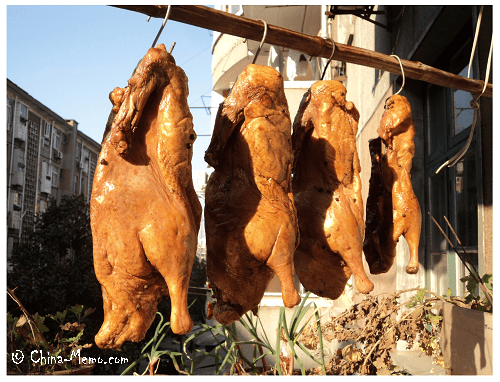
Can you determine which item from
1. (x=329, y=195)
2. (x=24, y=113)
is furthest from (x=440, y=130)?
(x=24, y=113)

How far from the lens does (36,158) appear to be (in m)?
22.9

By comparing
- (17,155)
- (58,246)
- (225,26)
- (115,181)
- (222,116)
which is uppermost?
(17,155)

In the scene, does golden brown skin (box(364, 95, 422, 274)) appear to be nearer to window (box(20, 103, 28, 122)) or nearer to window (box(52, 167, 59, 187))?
window (box(20, 103, 28, 122))

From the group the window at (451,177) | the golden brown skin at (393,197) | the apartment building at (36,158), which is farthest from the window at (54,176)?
the golden brown skin at (393,197)

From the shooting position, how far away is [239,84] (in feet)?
6.46

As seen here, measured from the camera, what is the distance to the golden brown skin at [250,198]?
6.12ft

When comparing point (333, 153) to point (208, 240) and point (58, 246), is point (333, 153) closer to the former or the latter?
point (208, 240)

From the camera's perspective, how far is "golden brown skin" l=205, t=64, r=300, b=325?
73.4 inches

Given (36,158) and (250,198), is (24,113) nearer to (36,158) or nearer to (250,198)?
(36,158)

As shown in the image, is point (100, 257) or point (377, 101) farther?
point (377, 101)

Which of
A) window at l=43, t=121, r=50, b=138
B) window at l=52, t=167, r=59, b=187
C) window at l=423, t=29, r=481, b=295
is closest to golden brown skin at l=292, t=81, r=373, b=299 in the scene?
window at l=423, t=29, r=481, b=295

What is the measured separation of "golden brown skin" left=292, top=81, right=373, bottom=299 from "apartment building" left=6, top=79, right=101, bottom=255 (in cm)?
1770
